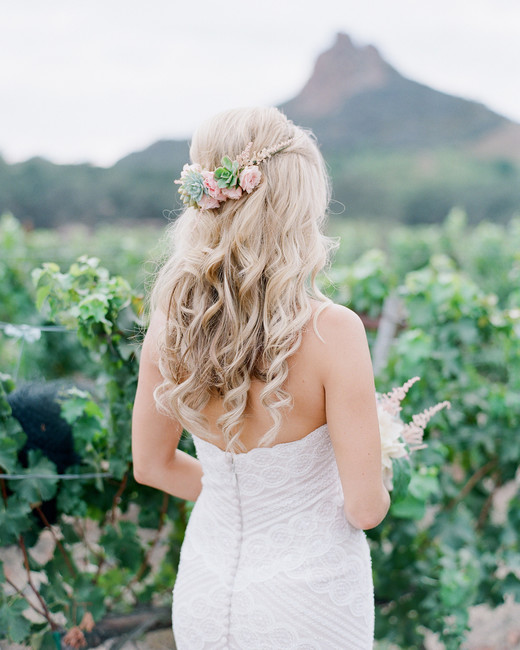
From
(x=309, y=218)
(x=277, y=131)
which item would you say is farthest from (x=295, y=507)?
(x=277, y=131)

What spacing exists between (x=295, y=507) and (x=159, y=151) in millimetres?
25720

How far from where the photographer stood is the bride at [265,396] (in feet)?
3.98

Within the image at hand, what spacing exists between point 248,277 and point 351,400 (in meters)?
0.33

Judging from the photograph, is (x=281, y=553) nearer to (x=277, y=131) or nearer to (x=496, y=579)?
(x=277, y=131)

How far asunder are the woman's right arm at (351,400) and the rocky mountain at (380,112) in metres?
27.8

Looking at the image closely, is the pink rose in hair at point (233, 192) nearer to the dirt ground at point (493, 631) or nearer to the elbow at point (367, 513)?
the elbow at point (367, 513)

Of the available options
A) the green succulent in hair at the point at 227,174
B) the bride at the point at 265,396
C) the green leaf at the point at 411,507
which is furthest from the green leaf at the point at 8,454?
the green leaf at the point at 411,507

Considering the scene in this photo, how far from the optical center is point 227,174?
120 cm

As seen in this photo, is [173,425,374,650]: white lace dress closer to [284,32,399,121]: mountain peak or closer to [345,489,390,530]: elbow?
[345,489,390,530]: elbow

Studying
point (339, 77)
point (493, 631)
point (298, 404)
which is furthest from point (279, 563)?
point (339, 77)

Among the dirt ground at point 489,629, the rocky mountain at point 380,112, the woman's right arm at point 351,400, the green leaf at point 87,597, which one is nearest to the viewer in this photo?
the woman's right arm at point 351,400

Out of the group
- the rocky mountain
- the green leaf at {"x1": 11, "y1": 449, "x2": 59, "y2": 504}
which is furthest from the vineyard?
the rocky mountain

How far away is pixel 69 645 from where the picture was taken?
1.97 meters

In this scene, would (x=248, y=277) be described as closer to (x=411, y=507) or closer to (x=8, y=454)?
(x=8, y=454)
